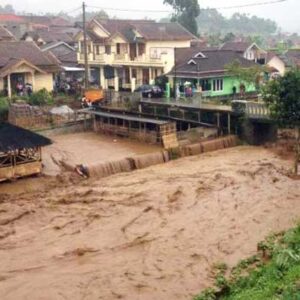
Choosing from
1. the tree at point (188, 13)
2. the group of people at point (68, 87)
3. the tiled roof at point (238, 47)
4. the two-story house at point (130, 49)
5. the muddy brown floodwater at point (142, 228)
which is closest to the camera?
the muddy brown floodwater at point (142, 228)

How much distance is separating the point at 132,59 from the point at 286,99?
22.3m

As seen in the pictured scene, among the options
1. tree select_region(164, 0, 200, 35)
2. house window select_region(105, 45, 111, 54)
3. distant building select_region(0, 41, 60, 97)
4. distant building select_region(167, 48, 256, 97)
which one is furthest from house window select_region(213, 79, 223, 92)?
tree select_region(164, 0, 200, 35)

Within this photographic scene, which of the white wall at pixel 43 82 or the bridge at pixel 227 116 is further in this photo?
the white wall at pixel 43 82

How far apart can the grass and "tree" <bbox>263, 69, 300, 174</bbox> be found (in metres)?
11.9

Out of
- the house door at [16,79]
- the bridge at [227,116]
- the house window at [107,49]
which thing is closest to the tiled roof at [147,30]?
the house window at [107,49]

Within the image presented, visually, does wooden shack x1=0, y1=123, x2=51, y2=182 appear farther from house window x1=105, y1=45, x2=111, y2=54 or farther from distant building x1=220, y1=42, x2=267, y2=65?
distant building x1=220, y1=42, x2=267, y2=65

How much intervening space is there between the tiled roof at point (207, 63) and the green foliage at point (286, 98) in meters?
12.5

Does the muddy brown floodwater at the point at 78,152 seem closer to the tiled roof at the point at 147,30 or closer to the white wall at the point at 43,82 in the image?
the white wall at the point at 43,82

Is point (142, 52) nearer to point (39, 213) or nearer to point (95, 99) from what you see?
point (95, 99)

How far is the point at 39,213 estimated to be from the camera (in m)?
22.5

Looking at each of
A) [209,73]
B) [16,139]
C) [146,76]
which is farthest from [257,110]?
[146,76]

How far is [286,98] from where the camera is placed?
28.4 m

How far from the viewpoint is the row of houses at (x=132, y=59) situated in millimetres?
42656

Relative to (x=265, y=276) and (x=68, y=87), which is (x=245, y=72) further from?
(x=265, y=276)
